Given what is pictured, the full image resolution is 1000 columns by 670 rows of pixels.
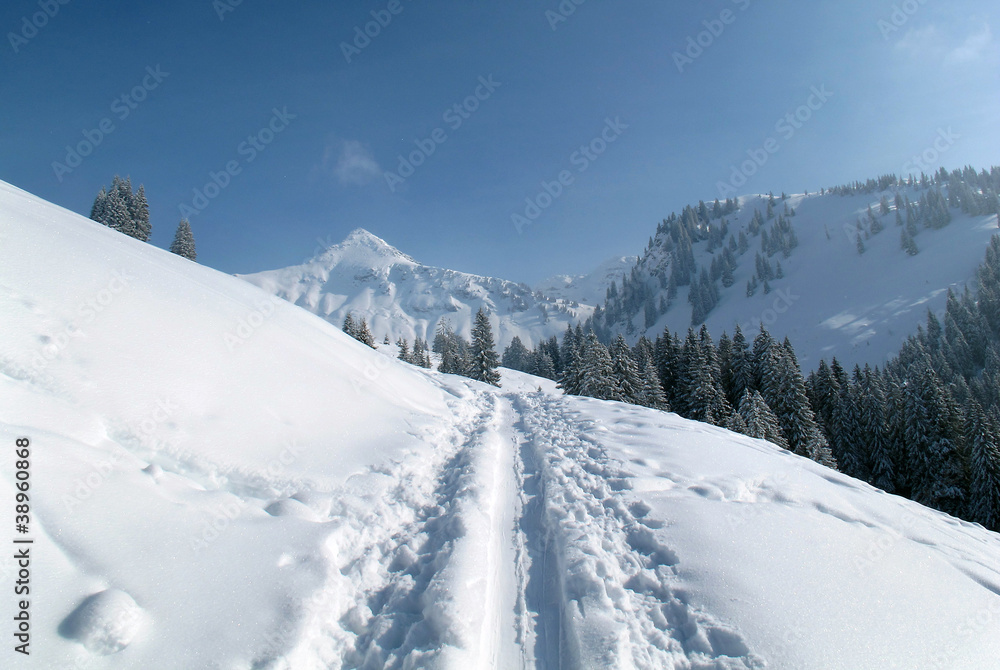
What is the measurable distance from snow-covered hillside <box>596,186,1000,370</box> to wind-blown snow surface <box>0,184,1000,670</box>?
106 meters

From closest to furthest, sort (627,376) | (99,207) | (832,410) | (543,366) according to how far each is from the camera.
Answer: (627,376) < (832,410) < (99,207) < (543,366)

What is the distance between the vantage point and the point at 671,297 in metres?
177

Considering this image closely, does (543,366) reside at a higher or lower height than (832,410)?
higher

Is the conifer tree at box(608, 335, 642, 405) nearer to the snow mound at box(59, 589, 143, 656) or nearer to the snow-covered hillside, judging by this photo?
the snow mound at box(59, 589, 143, 656)

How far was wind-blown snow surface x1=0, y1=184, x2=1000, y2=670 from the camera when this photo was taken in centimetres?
395

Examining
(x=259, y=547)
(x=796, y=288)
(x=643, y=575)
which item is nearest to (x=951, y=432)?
(x=643, y=575)

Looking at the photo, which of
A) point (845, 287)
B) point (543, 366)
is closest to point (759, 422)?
point (543, 366)

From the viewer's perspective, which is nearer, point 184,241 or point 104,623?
point 104,623

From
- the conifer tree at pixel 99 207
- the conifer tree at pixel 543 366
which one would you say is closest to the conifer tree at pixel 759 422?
the conifer tree at pixel 543 366

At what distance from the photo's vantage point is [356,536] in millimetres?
5918

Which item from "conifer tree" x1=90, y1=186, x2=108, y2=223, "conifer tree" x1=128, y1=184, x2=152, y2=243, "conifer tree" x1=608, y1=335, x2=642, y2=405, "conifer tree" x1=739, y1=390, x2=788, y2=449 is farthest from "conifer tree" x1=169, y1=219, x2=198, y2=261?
"conifer tree" x1=739, y1=390, x2=788, y2=449

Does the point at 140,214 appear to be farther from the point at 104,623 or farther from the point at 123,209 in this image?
the point at 104,623

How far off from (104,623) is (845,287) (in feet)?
550

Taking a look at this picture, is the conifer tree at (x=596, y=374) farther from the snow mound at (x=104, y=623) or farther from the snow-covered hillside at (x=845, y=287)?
the snow-covered hillside at (x=845, y=287)
